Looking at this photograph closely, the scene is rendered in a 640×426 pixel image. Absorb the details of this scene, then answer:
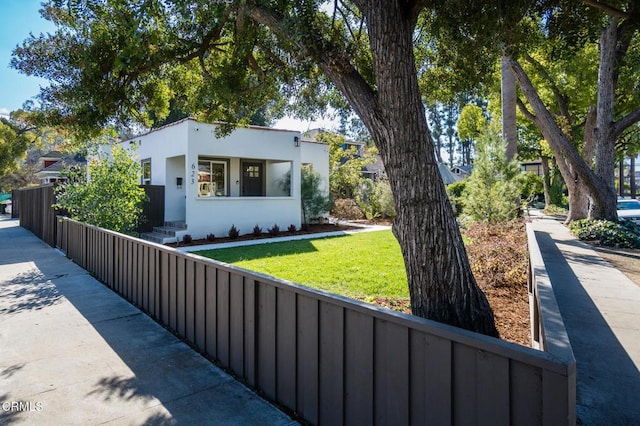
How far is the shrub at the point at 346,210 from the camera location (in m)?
20.5

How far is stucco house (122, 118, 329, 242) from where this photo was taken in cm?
1297

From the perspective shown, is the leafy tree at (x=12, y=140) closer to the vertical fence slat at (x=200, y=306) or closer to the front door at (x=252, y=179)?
the front door at (x=252, y=179)

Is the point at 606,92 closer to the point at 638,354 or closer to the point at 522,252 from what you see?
the point at 522,252

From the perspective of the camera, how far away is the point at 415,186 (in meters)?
3.59

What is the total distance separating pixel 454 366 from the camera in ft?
6.71

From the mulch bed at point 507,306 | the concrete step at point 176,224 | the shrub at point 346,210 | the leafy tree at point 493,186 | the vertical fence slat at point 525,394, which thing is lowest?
the mulch bed at point 507,306

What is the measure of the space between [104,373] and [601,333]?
5342 millimetres

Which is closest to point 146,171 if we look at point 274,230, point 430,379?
point 274,230

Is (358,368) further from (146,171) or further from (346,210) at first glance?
(346,210)

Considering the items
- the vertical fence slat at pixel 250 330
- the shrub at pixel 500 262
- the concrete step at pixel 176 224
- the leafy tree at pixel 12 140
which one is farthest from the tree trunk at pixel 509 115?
the leafy tree at pixel 12 140

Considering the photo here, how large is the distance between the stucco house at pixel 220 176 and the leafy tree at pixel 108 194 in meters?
3.09

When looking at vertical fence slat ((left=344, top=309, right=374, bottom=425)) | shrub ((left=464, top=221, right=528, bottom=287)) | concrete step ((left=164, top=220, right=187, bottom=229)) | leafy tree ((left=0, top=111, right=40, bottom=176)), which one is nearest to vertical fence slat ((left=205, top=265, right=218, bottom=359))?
vertical fence slat ((left=344, top=309, right=374, bottom=425))

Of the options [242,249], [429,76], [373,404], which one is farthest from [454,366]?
[242,249]

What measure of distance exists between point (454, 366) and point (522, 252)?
6113 mm
